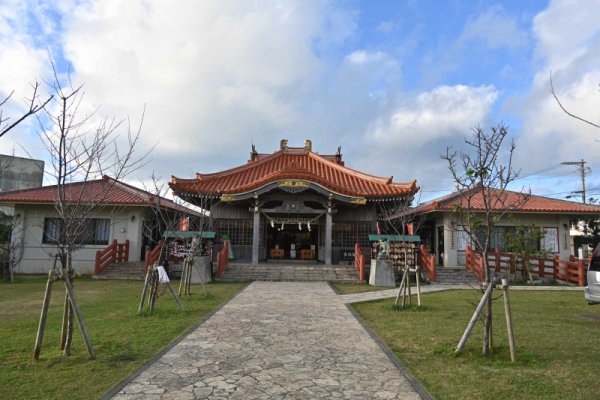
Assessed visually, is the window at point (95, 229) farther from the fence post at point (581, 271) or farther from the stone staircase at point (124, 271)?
the fence post at point (581, 271)

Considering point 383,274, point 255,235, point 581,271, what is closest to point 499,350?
point 383,274

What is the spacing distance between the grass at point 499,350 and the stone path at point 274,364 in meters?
0.51

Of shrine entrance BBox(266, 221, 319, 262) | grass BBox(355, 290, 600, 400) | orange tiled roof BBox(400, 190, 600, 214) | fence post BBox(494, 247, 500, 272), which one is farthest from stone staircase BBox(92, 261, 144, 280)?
fence post BBox(494, 247, 500, 272)

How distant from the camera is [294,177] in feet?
61.3

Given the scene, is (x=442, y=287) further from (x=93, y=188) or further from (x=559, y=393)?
(x=93, y=188)

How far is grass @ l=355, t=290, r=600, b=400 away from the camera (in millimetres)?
4566

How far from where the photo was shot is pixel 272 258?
885 inches

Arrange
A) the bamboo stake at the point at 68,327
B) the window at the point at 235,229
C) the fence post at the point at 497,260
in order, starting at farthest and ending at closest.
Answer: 1. the window at the point at 235,229
2. the fence post at the point at 497,260
3. the bamboo stake at the point at 68,327

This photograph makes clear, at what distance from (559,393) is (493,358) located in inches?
53.1

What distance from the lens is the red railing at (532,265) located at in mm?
17391

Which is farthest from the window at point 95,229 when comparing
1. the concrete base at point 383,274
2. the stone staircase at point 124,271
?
the concrete base at point 383,274

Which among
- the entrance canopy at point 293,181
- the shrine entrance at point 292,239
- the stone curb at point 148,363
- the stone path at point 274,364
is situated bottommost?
the stone path at point 274,364

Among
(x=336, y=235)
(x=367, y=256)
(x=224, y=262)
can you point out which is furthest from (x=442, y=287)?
(x=224, y=262)

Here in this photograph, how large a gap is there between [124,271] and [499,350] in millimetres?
16226
